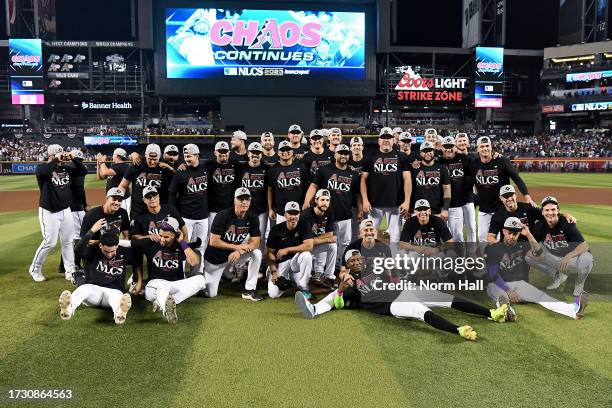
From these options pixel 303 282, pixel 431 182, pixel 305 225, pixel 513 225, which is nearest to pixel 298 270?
pixel 303 282

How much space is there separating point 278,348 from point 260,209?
3.25 metres

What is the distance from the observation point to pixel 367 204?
24.4 feet

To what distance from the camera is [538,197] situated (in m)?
18.0

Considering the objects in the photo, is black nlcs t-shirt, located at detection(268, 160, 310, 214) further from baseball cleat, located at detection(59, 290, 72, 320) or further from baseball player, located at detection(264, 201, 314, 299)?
baseball cleat, located at detection(59, 290, 72, 320)

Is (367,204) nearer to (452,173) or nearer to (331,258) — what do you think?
(331,258)

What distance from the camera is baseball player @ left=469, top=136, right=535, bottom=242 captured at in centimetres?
749

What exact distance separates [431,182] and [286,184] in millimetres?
2330

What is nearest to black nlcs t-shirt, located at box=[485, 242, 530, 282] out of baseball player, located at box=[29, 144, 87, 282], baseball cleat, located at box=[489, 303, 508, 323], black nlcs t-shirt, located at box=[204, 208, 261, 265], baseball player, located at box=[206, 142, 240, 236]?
baseball cleat, located at box=[489, 303, 508, 323]

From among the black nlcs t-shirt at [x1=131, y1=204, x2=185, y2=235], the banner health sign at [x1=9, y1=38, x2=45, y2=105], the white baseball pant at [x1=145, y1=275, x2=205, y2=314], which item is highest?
the banner health sign at [x1=9, y1=38, x2=45, y2=105]

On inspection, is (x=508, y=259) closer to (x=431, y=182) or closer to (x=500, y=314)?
(x=500, y=314)

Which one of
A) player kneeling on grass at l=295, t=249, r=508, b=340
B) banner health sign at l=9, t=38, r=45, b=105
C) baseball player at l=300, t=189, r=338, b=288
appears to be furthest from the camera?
banner health sign at l=9, t=38, r=45, b=105

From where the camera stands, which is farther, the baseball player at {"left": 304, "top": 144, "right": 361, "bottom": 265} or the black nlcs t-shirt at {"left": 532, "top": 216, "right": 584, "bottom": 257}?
the baseball player at {"left": 304, "top": 144, "right": 361, "bottom": 265}

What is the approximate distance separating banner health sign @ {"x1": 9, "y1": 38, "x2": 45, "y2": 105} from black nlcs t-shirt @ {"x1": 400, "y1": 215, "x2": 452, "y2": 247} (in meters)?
42.2

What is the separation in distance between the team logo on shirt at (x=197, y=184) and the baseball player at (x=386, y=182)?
99.4 inches
